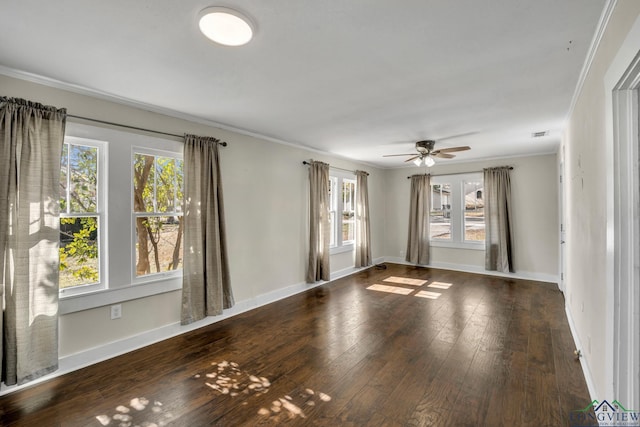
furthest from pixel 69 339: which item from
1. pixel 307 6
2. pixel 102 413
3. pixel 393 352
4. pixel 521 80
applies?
pixel 521 80

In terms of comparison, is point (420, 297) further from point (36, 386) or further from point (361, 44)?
point (36, 386)

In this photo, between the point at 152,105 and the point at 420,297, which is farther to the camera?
the point at 420,297

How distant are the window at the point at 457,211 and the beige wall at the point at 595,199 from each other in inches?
144

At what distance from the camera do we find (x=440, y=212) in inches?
273

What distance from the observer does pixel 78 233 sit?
110 inches

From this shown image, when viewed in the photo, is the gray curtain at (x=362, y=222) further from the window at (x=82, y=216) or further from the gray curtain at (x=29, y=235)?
the gray curtain at (x=29, y=235)

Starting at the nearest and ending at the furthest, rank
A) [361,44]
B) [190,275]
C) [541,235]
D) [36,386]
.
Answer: [361,44]
[36,386]
[190,275]
[541,235]

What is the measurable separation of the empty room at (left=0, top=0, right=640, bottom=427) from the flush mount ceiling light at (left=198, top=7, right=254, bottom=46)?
2cm

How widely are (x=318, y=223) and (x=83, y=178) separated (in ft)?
11.1

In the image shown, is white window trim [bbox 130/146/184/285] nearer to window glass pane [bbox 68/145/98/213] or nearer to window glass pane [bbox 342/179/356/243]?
window glass pane [bbox 68/145/98/213]

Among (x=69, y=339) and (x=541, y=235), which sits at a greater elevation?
(x=541, y=235)

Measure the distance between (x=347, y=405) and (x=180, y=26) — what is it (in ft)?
8.98

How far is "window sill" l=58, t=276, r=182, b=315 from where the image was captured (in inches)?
104

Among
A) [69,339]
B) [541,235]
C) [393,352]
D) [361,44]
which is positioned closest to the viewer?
[361,44]
